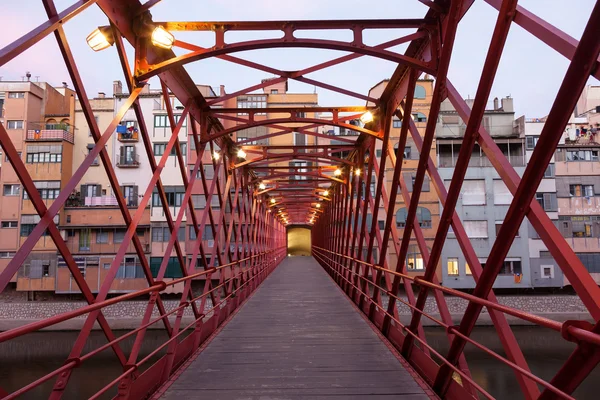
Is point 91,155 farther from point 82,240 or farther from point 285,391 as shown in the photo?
point 82,240

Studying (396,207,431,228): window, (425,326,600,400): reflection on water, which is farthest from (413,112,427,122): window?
(425,326,600,400): reflection on water

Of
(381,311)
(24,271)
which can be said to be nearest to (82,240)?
(24,271)

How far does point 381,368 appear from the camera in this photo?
468cm

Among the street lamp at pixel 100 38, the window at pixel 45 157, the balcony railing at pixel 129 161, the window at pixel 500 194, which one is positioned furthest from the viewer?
the balcony railing at pixel 129 161

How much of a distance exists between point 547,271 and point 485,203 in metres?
5.13

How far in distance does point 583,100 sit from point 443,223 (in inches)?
1436

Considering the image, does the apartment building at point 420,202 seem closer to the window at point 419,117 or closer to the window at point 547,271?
the window at point 419,117

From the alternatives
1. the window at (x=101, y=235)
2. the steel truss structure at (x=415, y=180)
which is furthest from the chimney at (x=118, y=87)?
the steel truss structure at (x=415, y=180)

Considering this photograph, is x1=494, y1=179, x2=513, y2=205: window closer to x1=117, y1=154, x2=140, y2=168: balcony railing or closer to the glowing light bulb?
the glowing light bulb

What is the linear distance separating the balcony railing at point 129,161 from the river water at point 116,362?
10481 mm

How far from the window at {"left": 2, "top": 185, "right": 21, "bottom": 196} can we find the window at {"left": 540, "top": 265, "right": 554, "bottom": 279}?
3068cm

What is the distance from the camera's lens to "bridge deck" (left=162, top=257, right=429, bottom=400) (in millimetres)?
3979

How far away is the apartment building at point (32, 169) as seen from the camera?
82.1 ft

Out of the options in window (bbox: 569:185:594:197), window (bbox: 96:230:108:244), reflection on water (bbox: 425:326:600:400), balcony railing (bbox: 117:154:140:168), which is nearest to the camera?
reflection on water (bbox: 425:326:600:400)
